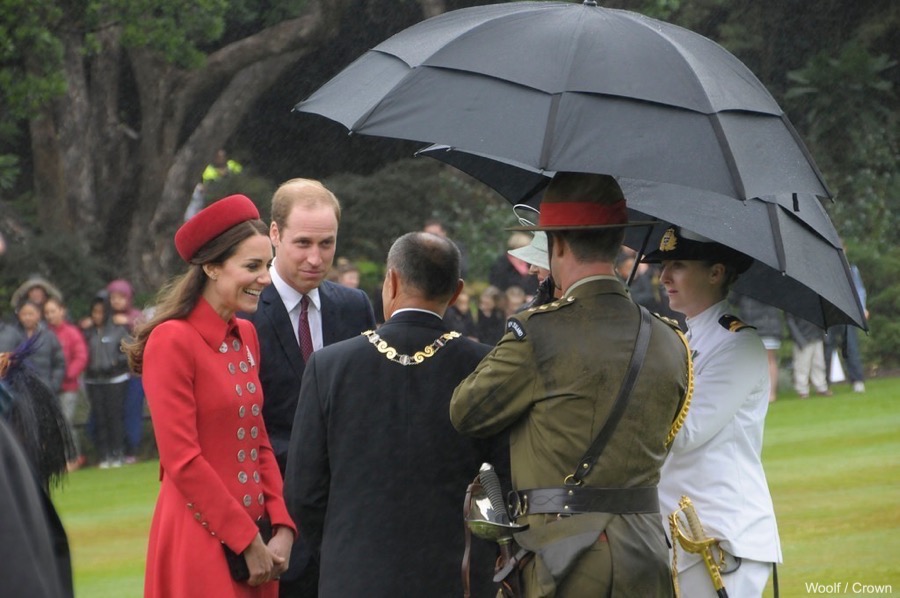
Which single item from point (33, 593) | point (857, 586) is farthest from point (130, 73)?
point (33, 593)

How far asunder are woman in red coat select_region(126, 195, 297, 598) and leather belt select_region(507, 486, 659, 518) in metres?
1.10

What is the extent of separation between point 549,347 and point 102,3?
1682cm

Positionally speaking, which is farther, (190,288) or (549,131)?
(190,288)

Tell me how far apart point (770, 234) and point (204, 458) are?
198 centimetres

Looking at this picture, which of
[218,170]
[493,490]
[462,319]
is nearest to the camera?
[493,490]

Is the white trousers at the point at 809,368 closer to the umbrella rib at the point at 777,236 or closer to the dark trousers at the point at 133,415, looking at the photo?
the dark trousers at the point at 133,415

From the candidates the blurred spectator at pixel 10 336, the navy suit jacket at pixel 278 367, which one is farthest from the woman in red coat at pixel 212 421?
the blurred spectator at pixel 10 336

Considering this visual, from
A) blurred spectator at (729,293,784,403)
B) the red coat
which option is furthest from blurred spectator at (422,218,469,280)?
blurred spectator at (729,293,784,403)

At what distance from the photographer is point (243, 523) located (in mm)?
4594

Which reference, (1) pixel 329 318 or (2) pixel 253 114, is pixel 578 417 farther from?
(2) pixel 253 114

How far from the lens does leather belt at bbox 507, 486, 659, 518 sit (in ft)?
12.8

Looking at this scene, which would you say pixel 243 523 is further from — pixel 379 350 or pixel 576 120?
pixel 576 120

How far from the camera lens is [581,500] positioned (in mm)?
3896

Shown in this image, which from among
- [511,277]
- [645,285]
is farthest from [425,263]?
[645,285]
